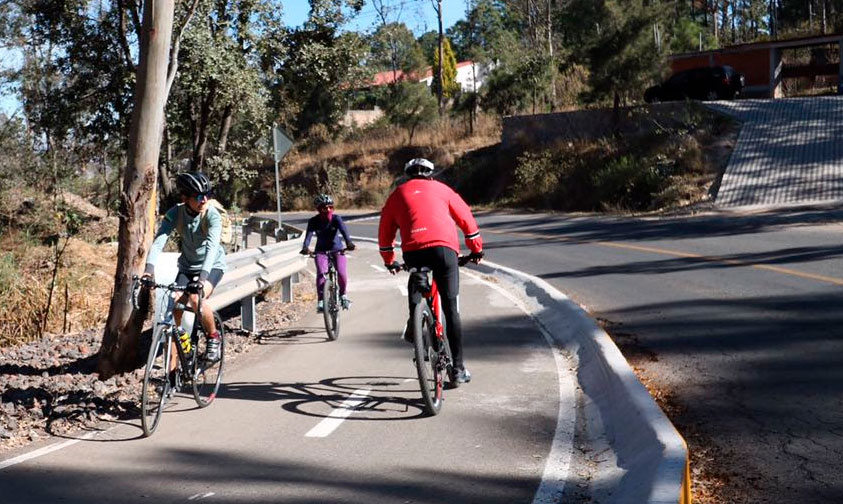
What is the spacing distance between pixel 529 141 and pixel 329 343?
33745 millimetres

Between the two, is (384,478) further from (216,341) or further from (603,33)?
(603,33)

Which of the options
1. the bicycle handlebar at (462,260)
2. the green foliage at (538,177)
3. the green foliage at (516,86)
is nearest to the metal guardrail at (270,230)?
the bicycle handlebar at (462,260)

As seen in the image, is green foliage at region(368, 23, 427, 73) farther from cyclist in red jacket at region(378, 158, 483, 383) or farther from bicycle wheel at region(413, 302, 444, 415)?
bicycle wheel at region(413, 302, 444, 415)

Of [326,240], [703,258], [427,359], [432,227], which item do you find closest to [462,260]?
[432,227]

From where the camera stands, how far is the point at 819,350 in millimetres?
8398

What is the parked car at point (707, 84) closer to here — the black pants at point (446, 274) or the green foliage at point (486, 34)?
the green foliage at point (486, 34)

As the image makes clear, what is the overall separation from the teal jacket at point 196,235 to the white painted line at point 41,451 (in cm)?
155

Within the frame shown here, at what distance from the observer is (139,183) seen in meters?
8.83

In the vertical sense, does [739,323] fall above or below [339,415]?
above

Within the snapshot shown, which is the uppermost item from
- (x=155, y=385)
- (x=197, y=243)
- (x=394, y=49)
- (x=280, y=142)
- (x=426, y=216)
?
(x=394, y=49)

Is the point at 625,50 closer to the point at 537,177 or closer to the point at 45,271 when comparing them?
the point at 537,177

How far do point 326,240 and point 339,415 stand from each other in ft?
15.7

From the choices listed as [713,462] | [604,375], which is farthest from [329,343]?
[713,462]

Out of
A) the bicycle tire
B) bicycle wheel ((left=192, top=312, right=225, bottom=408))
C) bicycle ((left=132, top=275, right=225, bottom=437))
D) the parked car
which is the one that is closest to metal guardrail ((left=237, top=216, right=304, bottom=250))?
bicycle wheel ((left=192, top=312, right=225, bottom=408))
